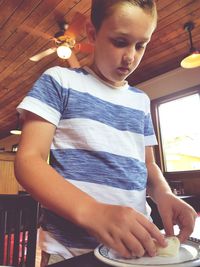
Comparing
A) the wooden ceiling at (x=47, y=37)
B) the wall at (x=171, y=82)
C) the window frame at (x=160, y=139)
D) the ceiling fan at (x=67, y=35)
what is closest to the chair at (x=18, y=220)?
the ceiling fan at (x=67, y=35)

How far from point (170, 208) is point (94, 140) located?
270mm

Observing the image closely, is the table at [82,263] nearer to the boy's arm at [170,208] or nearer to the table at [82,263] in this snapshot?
the table at [82,263]

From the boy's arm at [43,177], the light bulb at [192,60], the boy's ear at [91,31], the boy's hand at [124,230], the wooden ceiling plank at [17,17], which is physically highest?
the wooden ceiling plank at [17,17]

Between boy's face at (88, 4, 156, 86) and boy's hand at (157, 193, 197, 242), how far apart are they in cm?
38

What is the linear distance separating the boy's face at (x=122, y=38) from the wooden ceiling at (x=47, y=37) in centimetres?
244

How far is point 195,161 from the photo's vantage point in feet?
13.0

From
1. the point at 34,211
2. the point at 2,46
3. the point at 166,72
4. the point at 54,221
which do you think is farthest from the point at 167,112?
the point at 54,221

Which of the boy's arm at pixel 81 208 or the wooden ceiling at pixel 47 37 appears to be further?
the wooden ceiling at pixel 47 37

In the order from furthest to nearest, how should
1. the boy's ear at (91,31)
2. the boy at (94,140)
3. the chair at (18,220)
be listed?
the chair at (18,220) < the boy's ear at (91,31) < the boy at (94,140)

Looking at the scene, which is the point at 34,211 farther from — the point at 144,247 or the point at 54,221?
the point at 144,247

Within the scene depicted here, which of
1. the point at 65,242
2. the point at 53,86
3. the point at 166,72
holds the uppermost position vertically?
the point at 166,72

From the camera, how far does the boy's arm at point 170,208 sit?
575 mm

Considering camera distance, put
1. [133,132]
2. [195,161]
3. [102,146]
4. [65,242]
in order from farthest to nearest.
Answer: [195,161]
[133,132]
[102,146]
[65,242]

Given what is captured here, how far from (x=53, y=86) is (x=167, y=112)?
4014 mm
